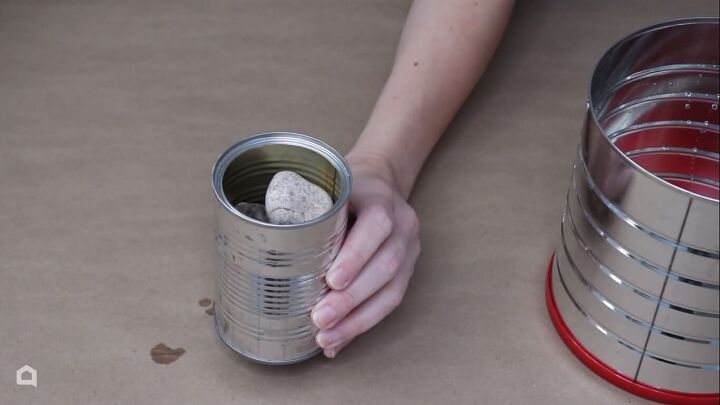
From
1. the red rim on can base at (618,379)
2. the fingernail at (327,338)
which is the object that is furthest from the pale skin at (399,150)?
the red rim on can base at (618,379)

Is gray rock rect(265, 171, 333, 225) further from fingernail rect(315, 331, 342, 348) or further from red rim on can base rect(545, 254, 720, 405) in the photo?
red rim on can base rect(545, 254, 720, 405)

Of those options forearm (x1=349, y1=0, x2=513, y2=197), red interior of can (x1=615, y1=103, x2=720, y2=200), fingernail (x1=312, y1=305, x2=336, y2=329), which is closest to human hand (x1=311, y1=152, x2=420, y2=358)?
fingernail (x1=312, y1=305, x2=336, y2=329)

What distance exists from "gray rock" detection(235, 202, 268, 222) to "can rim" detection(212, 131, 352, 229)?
5cm

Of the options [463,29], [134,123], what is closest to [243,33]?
[134,123]

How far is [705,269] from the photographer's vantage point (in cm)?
111

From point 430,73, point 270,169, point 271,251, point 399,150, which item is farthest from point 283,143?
point 430,73

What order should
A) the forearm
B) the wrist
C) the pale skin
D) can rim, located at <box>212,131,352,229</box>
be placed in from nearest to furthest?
can rim, located at <box>212,131,352,229</box>, the pale skin, the wrist, the forearm

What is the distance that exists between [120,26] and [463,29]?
663 millimetres

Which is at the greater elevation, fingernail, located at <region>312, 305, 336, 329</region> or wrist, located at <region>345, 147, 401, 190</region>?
wrist, located at <region>345, 147, 401, 190</region>

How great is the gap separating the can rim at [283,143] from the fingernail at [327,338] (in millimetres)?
160

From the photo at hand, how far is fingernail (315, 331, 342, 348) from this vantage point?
1186mm

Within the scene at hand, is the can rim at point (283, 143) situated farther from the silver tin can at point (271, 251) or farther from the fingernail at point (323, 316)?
the fingernail at point (323, 316)

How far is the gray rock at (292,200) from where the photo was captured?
112 centimetres

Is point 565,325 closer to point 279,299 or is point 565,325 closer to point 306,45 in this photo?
point 279,299
